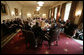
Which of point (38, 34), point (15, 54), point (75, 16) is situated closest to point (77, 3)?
point (75, 16)

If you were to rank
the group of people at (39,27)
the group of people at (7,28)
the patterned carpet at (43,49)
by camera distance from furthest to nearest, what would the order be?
the group of people at (7,28)
the group of people at (39,27)
the patterned carpet at (43,49)

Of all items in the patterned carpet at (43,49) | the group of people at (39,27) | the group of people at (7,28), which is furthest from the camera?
the group of people at (7,28)

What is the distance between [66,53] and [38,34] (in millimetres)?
1666

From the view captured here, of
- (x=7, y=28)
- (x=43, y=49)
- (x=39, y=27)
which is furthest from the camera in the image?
(x=7, y=28)

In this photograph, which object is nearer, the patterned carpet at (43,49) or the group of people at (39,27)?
the patterned carpet at (43,49)

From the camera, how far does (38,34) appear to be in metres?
3.18

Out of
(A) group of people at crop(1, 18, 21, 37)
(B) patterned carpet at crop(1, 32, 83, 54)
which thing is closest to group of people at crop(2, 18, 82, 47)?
(A) group of people at crop(1, 18, 21, 37)

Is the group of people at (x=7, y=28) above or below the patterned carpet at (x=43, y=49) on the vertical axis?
above

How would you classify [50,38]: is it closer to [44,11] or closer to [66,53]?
[66,53]

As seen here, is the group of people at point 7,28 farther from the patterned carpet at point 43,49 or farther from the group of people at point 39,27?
the patterned carpet at point 43,49

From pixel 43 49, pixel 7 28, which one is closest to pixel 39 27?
pixel 43 49

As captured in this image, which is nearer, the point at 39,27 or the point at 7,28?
the point at 39,27

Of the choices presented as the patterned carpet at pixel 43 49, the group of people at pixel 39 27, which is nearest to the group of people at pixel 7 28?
the group of people at pixel 39 27

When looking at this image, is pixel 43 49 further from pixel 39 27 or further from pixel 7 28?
pixel 7 28
